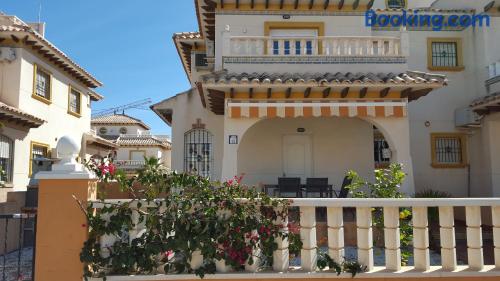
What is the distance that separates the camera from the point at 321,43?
599 inches

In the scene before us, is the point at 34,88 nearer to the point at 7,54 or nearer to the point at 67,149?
the point at 7,54

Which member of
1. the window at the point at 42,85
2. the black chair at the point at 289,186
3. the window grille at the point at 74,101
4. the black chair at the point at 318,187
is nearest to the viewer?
the black chair at the point at 318,187

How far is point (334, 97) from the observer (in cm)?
1340

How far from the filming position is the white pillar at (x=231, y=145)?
13.2m

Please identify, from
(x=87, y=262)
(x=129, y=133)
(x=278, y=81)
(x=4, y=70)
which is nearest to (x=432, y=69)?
(x=278, y=81)

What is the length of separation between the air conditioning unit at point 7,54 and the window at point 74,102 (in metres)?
6.01

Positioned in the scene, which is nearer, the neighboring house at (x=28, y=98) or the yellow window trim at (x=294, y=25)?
the neighboring house at (x=28, y=98)

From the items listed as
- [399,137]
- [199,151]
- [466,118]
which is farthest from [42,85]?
[466,118]

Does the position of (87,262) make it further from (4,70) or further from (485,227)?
(4,70)

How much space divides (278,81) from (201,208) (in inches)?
321

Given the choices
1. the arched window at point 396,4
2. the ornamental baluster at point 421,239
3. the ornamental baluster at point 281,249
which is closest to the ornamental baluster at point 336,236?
the ornamental baluster at point 281,249

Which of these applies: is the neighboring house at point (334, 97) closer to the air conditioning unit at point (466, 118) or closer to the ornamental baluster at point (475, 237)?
the air conditioning unit at point (466, 118)

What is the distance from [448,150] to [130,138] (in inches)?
1807

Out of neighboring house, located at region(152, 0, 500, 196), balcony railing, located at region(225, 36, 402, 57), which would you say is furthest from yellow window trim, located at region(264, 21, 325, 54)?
balcony railing, located at region(225, 36, 402, 57)
